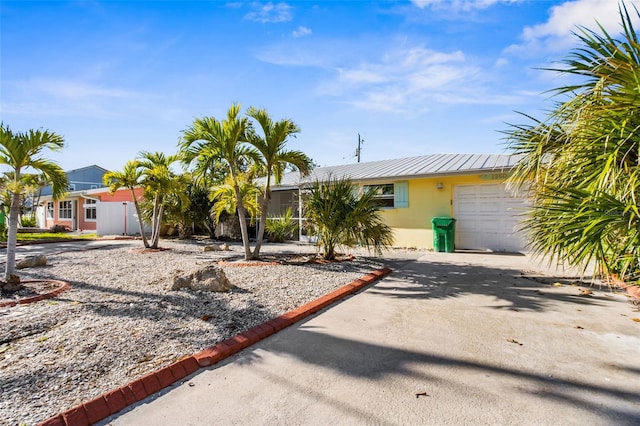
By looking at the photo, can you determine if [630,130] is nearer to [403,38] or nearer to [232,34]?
[403,38]

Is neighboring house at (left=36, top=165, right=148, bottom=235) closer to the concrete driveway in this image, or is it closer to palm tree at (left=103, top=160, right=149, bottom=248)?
palm tree at (left=103, top=160, right=149, bottom=248)

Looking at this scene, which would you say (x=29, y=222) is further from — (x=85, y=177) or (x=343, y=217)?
(x=343, y=217)

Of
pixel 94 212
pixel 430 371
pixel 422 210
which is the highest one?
pixel 94 212

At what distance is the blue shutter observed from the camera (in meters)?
12.5

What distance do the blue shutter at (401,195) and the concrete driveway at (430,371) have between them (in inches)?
298

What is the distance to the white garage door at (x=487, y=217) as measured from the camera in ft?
35.3

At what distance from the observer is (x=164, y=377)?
2779 millimetres

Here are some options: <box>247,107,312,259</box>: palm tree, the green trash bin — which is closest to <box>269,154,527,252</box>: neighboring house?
the green trash bin

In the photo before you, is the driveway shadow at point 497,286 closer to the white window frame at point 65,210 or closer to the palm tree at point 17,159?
the palm tree at point 17,159

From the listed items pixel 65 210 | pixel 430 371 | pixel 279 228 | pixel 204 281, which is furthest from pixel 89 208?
pixel 430 371

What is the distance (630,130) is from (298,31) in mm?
7642

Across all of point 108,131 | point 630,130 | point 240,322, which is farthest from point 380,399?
point 108,131


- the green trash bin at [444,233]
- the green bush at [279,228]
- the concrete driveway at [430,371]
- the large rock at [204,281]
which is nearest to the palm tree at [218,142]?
the large rock at [204,281]

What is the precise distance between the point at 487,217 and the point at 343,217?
5750mm
